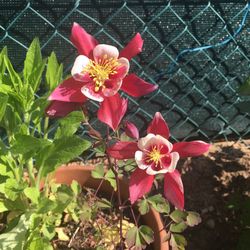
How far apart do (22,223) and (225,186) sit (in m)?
1.02

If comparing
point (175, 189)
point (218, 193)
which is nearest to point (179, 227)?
point (175, 189)

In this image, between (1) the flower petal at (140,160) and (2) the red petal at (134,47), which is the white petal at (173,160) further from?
(2) the red petal at (134,47)

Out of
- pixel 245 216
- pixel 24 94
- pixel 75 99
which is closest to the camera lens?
pixel 75 99

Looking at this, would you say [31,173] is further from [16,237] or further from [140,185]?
[140,185]

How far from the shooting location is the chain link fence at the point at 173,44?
2018 mm

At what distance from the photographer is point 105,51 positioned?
53.4 inches

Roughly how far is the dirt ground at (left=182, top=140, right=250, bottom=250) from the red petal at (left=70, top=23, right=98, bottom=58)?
0.99m

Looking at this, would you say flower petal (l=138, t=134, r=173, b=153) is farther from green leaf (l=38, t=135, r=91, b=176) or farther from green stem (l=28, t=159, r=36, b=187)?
green stem (l=28, t=159, r=36, b=187)

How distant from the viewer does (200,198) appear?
7.63ft

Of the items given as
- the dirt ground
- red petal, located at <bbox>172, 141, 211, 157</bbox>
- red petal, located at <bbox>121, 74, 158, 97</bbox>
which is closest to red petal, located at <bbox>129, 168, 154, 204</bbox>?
red petal, located at <bbox>172, 141, 211, 157</bbox>

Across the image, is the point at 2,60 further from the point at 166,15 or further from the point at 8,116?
the point at 166,15

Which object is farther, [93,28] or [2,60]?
[93,28]

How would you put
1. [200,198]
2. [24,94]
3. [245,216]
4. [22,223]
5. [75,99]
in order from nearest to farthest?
[75,99] < [24,94] < [22,223] < [245,216] < [200,198]

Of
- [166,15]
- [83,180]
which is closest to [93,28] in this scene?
[166,15]
